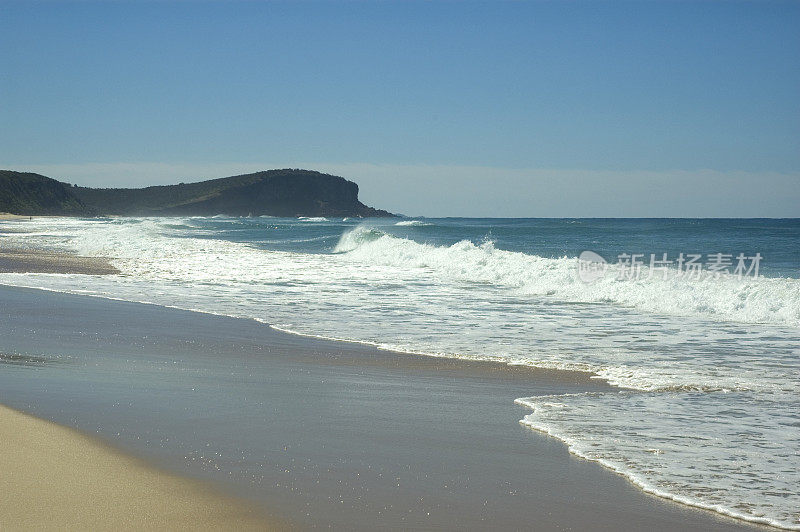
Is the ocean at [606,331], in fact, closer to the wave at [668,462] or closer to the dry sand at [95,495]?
the wave at [668,462]

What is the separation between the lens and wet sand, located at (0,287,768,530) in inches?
140

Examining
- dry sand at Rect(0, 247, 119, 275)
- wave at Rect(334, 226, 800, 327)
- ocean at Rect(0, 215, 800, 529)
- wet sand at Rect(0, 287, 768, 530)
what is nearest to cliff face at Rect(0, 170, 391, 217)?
dry sand at Rect(0, 247, 119, 275)

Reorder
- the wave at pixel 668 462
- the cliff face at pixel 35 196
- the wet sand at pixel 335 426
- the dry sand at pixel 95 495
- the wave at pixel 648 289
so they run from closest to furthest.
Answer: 1. the dry sand at pixel 95 495
2. the wet sand at pixel 335 426
3. the wave at pixel 668 462
4. the wave at pixel 648 289
5. the cliff face at pixel 35 196

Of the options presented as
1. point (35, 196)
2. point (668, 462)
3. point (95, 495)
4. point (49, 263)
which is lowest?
point (49, 263)

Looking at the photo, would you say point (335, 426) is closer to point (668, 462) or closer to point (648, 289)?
point (668, 462)

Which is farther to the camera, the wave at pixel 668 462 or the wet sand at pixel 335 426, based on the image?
the wave at pixel 668 462

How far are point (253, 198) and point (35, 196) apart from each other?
43.1 m

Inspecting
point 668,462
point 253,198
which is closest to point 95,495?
point 668,462

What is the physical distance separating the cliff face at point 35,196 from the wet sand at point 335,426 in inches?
4707

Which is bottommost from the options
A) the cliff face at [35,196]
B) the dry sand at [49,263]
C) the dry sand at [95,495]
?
the dry sand at [49,263]

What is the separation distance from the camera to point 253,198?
159 metres

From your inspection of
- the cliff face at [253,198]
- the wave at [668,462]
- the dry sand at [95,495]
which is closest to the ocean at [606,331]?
the wave at [668,462]

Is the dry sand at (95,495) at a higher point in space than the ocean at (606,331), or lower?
lower

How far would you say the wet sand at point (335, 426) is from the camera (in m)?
3.55
